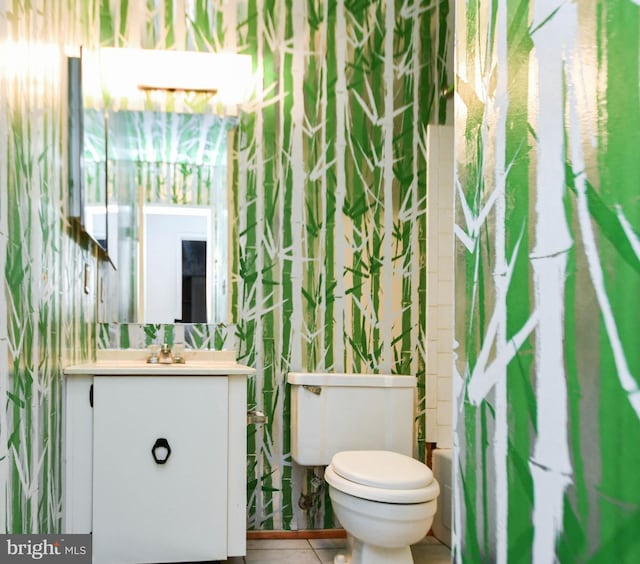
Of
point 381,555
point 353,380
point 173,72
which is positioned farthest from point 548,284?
point 173,72

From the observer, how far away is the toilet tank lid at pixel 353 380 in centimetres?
267

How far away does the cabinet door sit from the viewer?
2193 mm

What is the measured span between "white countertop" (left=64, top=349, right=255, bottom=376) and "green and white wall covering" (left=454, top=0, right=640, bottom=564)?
63.3 inches

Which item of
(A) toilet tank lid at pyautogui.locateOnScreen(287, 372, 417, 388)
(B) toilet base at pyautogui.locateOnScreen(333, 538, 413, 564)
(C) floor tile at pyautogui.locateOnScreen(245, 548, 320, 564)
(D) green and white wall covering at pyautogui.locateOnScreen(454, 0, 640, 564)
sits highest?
(D) green and white wall covering at pyautogui.locateOnScreen(454, 0, 640, 564)

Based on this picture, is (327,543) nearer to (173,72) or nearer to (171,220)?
(171,220)

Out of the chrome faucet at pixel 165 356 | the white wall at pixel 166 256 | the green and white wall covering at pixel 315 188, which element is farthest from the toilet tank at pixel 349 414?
the white wall at pixel 166 256

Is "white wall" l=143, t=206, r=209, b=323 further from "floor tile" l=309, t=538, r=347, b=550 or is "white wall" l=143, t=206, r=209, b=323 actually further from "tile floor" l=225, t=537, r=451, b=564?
"floor tile" l=309, t=538, r=347, b=550

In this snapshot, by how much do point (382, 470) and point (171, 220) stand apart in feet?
4.68

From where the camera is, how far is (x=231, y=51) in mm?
2855

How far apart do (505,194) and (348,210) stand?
2.25 metres

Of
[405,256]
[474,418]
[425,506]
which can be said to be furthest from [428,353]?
[474,418]

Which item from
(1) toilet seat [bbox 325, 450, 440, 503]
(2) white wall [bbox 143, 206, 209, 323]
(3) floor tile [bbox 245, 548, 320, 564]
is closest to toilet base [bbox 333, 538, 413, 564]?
(1) toilet seat [bbox 325, 450, 440, 503]

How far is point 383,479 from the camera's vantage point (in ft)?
6.82

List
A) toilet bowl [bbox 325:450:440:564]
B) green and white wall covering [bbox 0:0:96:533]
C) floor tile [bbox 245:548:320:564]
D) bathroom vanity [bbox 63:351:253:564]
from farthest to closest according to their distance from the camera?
floor tile [bbox 245:548:320:564]
bathroom vanity [bbox 63:351:253:564]
toilet bowl [bbox 325:450:440:564]
green and white wall covering [bbox 0:0:96:533]
